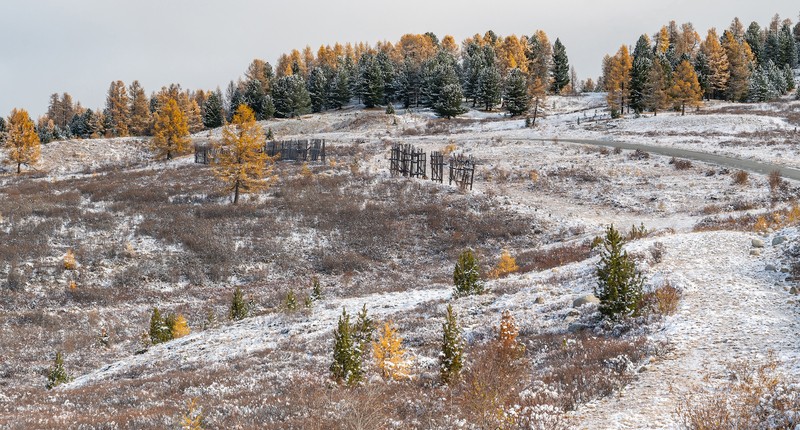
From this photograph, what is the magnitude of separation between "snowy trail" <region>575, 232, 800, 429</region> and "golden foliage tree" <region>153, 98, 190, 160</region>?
6312cm

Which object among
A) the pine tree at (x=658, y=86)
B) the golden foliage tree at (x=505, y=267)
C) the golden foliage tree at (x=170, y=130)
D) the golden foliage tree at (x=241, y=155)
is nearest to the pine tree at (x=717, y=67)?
the pine tree at (x=658, y=86)

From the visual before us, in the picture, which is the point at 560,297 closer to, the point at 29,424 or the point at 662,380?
the point at 662,380

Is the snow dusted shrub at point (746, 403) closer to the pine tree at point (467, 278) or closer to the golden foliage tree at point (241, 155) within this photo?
the pine tree at point (467, 278)

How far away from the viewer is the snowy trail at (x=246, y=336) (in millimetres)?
17609

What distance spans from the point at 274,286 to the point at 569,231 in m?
19.1

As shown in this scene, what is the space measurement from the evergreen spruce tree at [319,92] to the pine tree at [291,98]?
15.4ft

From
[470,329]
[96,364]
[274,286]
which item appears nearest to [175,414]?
[470,329]

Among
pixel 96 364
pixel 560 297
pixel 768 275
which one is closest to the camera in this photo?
pixel 768 275

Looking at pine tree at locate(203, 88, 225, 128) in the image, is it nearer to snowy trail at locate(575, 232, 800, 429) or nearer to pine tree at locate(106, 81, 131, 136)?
pine tree at locate(106, 81, 131, 136)

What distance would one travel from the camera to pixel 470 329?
1559cm

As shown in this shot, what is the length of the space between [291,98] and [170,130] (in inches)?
1333

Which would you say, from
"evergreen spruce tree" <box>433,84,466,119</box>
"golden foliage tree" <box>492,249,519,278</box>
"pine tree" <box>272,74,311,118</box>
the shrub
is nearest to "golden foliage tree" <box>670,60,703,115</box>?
"evergreen spruce tree" <box>433,84,466,119</box>

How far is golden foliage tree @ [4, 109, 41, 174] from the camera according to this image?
6412 cm

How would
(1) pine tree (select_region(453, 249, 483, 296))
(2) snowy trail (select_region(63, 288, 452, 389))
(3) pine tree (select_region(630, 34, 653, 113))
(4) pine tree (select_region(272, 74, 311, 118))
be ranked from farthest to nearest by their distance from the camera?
(4) pine tree (select_region(272, 74, 311, 118)) < (3) pine tree (select_region(630, 34, 653, 113)) < (1) pine tree (select_region(453, 249, 483, 296)) < (2) snowy trail (select_region(63, 288, 452, 389))
